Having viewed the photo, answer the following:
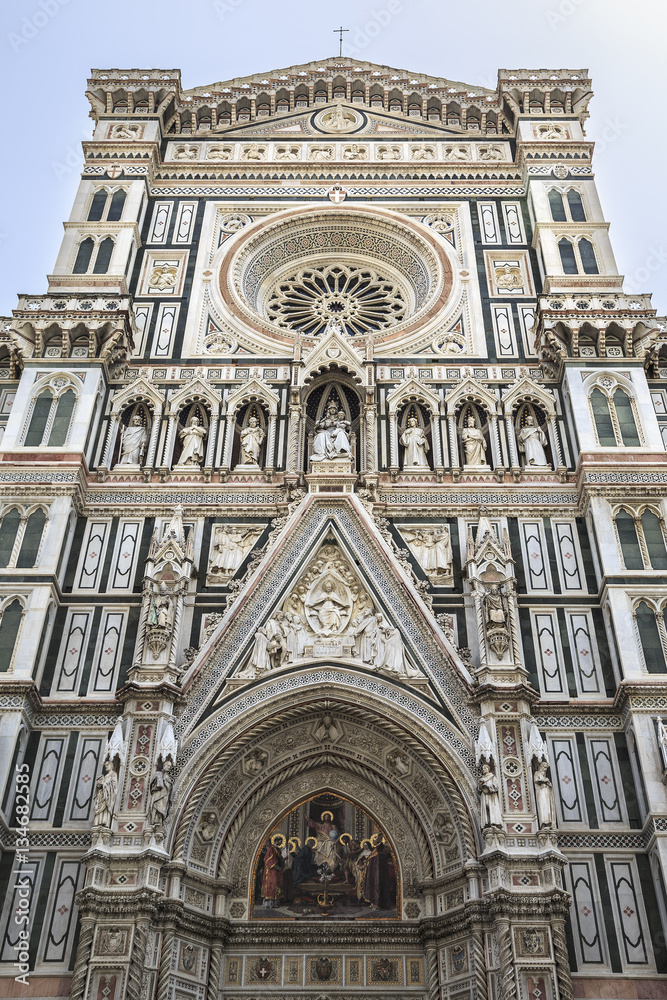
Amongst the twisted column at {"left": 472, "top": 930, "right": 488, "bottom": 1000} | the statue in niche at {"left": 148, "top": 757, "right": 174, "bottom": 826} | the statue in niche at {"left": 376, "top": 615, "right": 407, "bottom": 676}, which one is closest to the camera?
the twisted column at {"left": 472, "top": 930, "right": 488, "bottom": 1000}

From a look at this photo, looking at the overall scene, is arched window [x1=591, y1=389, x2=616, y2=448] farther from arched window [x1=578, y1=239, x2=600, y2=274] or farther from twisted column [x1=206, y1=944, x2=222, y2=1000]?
twisted column [x1=206, y1=944, x2=222, y2=1000]

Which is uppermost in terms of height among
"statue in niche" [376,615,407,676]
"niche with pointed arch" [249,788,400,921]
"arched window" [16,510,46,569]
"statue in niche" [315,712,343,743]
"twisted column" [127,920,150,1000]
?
"arched window" [16,510,46,569]

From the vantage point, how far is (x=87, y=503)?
58.0 feet

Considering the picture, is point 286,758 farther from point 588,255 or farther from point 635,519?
point 588,255


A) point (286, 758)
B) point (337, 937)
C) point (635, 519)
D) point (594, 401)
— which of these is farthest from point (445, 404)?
point (337, 937)

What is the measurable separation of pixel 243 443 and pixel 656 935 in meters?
9.32

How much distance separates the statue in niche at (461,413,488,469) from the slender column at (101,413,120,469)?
5.54 meters

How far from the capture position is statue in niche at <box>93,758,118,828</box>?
13.9 m

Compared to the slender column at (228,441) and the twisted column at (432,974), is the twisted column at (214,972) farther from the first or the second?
the slender column at (228,441)

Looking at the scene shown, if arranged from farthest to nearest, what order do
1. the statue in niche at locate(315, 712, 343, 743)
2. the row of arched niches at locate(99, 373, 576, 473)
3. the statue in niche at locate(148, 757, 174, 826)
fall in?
the row of arched niches at locate(99, 373, 576, 473) → the statue in niche at locate(315, 712, 343, 743) → the statue in niche at locate(148, 757, 174, 826)

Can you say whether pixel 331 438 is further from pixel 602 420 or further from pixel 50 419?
pixel 50 419

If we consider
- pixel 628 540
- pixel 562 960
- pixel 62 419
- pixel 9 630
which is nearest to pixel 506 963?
pixel 562 960

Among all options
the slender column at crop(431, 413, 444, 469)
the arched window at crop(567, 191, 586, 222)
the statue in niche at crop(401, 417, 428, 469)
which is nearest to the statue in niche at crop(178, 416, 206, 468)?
the statue in niche at crop(401, 417, 428, 469)

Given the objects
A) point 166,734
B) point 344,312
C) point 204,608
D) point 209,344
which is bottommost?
point 166,734
